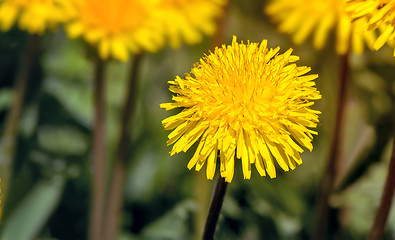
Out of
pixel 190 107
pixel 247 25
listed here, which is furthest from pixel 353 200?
pixel 190 107

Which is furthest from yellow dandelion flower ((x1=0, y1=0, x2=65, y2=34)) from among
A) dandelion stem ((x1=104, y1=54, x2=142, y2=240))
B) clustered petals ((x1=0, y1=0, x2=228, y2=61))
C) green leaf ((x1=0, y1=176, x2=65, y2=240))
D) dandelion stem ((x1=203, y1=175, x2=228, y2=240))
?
dandelion stem ((x1=203, y1=175, x2=228, y2=240))

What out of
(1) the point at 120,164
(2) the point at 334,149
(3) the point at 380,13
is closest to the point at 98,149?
(1) the point at 120,164

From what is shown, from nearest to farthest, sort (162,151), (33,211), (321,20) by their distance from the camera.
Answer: (321,20) < (33,211) < (162,151)

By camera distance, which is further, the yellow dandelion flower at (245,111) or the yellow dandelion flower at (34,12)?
the yellow dandelion flower at (34,12)

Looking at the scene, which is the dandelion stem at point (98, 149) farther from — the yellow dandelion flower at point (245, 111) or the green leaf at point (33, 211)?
the yellow dandelion flower at point (245, 111)

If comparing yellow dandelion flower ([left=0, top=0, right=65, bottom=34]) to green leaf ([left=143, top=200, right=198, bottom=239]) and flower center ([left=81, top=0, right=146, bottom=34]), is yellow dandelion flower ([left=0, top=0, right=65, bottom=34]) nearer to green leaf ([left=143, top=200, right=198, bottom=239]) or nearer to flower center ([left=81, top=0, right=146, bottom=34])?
flower center ([left=81, top=0, right=146, bottom=34])

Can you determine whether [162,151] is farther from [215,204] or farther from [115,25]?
[215,204]

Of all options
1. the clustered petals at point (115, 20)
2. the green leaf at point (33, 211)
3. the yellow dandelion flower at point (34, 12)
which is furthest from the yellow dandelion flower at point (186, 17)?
the green leaf at point (33, 211)
